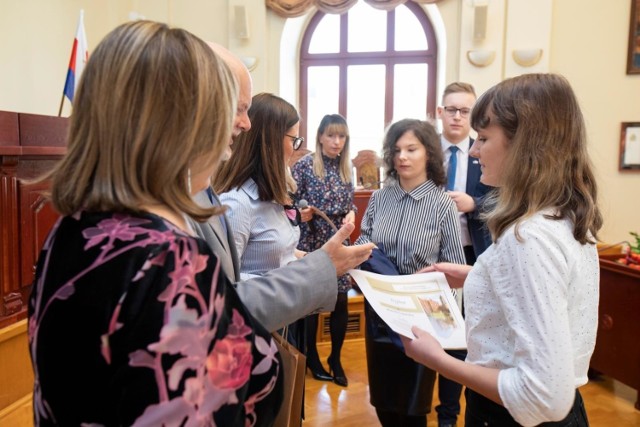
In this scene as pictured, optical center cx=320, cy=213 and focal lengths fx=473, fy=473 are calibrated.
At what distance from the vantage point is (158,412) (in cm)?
54

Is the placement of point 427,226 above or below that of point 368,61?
below

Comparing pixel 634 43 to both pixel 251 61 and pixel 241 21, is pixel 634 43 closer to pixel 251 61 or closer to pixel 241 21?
pixel 251 61

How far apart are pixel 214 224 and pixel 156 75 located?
46cm

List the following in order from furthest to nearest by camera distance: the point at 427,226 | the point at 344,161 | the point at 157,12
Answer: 1. the point at 157,12
2. the point at 344,161
3. the point at 427,226

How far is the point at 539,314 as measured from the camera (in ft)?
2.86

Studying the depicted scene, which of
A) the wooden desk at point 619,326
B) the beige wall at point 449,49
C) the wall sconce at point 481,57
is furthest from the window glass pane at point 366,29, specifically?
the wooden desk at point 619,326

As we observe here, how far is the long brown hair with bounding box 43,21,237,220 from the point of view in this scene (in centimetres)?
62

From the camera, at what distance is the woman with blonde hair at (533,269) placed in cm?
87

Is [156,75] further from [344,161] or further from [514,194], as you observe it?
[344,161]

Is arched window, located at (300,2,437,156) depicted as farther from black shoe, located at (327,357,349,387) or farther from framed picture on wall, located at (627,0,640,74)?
black shoe, located at (327,357,349,387)

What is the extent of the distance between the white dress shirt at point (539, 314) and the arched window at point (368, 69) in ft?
16.9

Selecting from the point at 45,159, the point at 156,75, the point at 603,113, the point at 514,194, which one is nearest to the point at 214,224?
the point at 156,75

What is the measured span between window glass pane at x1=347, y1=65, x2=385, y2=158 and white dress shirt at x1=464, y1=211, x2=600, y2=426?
5262mm

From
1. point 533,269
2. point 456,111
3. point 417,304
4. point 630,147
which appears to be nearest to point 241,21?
point 456,111
